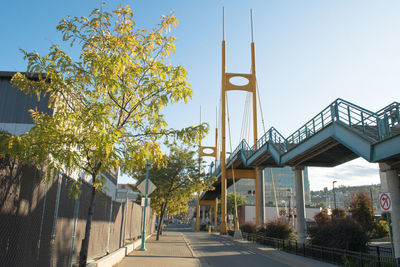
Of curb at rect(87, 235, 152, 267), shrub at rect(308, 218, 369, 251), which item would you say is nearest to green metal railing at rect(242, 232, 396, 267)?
shrub at rect(308, 218, 369, 251)

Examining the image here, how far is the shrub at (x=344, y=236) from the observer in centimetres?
1454

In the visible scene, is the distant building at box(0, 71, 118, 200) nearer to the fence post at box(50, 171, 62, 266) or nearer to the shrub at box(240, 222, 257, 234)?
the fence post at box(50, 171, 62, 266)

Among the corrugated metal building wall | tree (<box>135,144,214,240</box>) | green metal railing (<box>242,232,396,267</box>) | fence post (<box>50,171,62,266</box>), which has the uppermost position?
the corrugated metal building wall

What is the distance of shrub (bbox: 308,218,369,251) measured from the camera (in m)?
14.5

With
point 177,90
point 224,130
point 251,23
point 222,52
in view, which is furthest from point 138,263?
point 251,23

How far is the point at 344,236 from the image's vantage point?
14609mm

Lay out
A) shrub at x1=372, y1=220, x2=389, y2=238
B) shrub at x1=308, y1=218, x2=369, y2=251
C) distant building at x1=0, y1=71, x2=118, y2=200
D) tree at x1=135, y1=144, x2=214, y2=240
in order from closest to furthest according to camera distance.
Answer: shrub at x1=308, y1=218, x2=369, y2=251 → distant building at x1=0, y1=71, x2=118, y2=200 → tree at x1=135, y1=144, x2=214, y2=240 → shrub at x1=372, y1=220, x2=389, y2=238

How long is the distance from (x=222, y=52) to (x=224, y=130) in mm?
10807

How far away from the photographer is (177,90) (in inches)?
287

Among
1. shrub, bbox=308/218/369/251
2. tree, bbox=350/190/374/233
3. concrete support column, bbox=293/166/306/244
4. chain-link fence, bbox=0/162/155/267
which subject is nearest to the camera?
chain-link fence, bbox=0/162/155/267

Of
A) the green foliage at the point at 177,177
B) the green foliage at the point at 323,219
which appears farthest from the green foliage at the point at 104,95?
the green foliage at the point at 177,177

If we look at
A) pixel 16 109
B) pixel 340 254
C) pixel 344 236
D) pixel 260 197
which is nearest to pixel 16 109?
pixel 16 109

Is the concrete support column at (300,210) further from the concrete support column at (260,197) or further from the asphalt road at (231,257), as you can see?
the concrete support column at (260,197)

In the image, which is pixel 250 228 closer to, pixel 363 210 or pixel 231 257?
pixel 363 210
